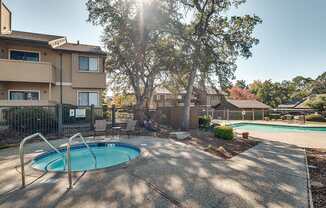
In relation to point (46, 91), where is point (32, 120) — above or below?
below

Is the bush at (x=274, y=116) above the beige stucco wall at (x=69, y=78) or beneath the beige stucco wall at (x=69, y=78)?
beneath

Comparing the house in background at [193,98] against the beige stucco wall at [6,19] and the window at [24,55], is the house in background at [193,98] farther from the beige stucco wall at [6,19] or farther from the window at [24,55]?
the beige stucco wall at [6,19]

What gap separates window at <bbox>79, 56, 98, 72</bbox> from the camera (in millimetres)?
15906

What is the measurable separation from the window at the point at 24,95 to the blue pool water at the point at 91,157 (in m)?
8.48

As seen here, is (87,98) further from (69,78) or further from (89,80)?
(69,78)

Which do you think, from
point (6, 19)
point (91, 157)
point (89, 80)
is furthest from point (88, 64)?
point (91, 157)

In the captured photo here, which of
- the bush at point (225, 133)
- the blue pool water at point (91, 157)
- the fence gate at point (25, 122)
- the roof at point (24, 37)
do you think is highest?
the roof at point (24, 37)

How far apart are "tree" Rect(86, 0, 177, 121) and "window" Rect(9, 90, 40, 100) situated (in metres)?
6.27

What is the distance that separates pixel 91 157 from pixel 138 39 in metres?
9.64

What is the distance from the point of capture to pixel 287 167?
6.22m

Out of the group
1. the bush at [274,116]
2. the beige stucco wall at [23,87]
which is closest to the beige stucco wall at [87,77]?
the beige stucco wall at [23,87]

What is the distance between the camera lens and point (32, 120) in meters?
11.0

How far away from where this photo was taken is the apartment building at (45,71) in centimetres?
1312

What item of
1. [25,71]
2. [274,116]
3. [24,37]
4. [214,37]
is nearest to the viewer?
[25,71]
